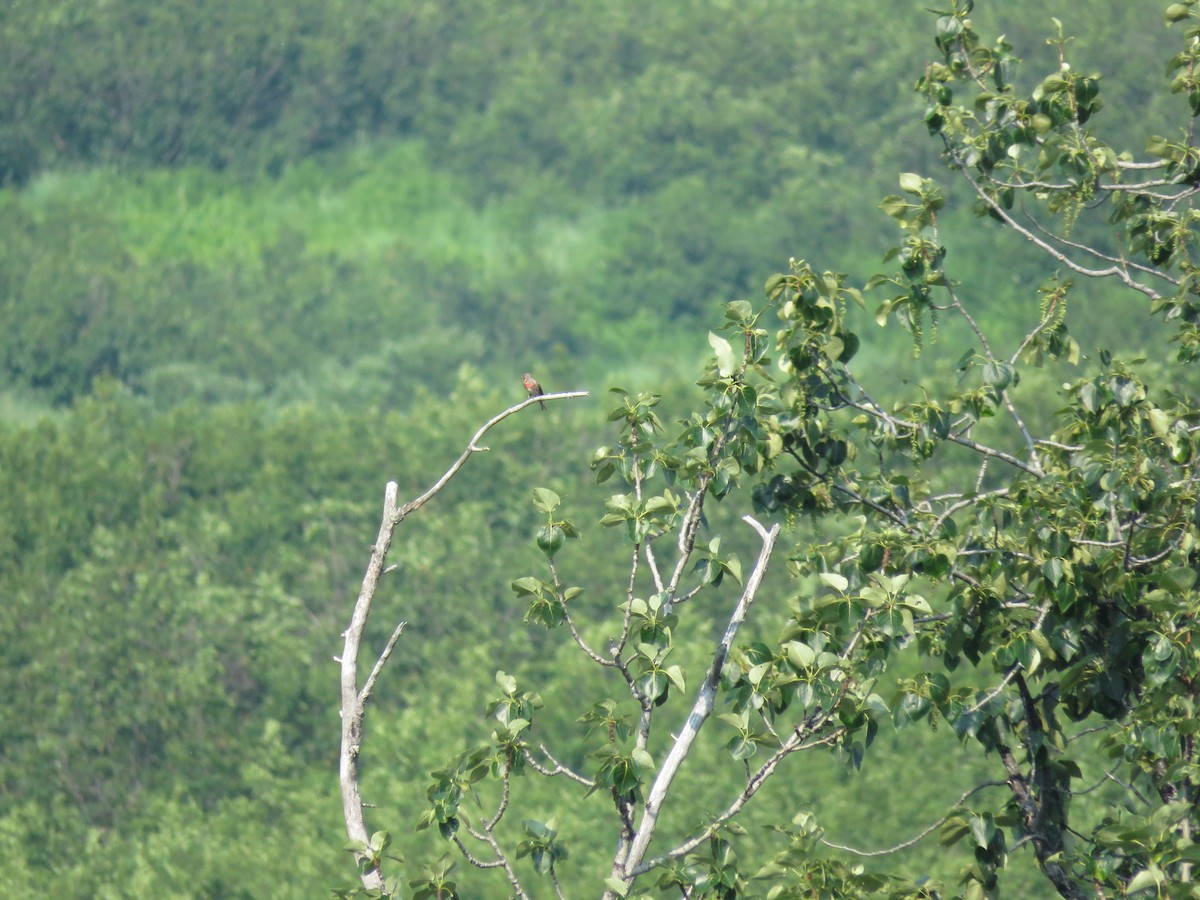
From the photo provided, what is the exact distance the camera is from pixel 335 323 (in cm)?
6122

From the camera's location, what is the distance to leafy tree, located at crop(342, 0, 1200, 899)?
752cm

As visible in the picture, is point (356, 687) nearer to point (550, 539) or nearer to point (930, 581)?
point (550, 539)

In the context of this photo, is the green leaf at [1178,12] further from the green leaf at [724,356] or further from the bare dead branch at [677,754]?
the bare dead branch at [677,754]

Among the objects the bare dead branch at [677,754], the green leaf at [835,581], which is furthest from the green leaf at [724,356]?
the green leaf at [835,581]

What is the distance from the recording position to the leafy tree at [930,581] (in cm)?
752

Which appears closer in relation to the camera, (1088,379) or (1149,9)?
(1088,379)

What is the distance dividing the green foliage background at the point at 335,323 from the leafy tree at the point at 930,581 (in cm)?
2101

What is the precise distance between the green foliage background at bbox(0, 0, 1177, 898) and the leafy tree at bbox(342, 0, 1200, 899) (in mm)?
21007

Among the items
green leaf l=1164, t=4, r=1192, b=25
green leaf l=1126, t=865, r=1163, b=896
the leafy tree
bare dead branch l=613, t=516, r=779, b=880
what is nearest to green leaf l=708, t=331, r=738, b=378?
the leafy tree

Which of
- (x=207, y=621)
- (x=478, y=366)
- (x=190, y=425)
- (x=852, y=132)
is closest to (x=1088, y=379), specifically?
(x=207, y=621)

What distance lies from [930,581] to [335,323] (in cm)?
5392

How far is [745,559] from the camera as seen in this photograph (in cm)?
4444

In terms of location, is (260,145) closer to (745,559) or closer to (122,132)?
(122,132)

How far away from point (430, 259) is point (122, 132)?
13287 millimetres
